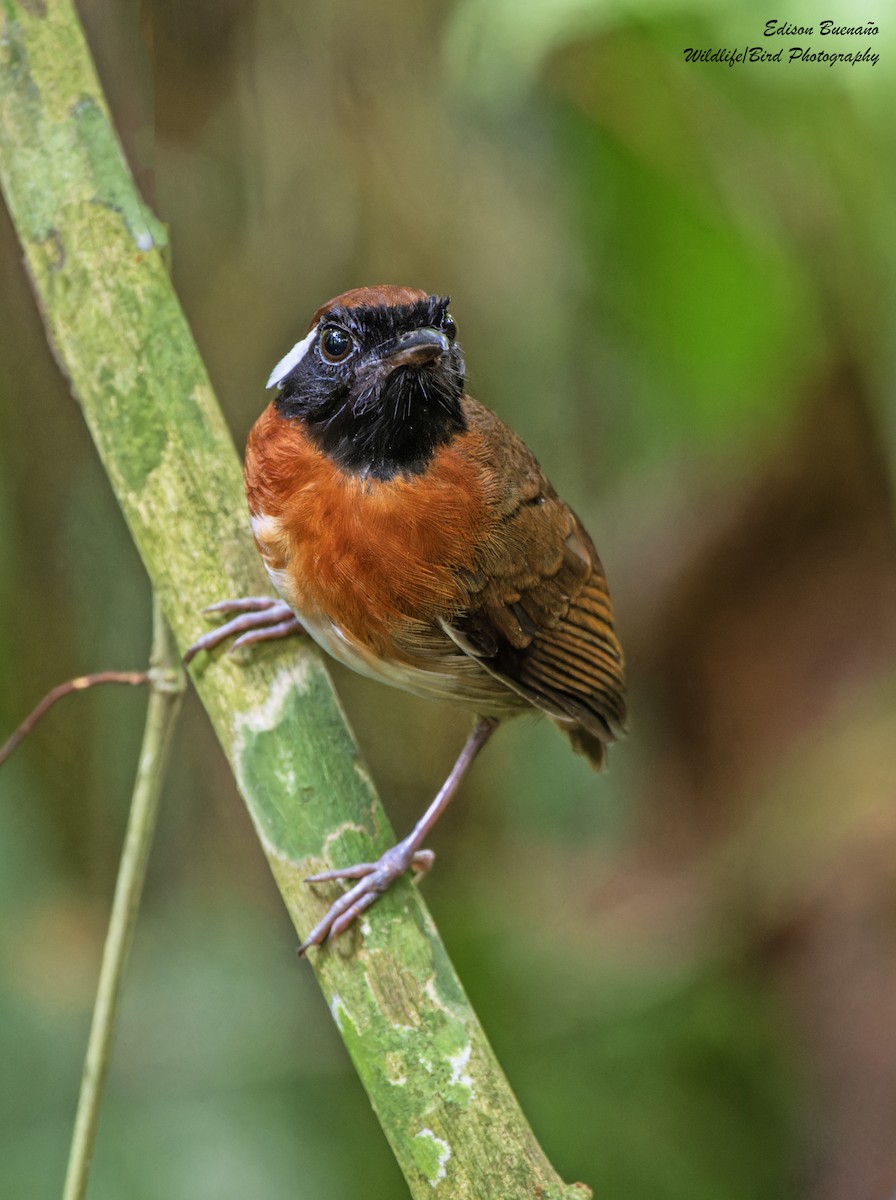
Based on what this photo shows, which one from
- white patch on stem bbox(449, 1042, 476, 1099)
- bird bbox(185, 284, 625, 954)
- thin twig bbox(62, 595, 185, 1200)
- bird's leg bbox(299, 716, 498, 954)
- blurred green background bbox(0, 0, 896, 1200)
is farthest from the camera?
blurred green background bbox(0, 0, 896, 1200)

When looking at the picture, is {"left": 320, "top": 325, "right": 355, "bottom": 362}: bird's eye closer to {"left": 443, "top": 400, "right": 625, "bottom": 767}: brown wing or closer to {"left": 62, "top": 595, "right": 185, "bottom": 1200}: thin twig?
{"left": 443, "top": 400, "right": 625, "bottom": 767}: brown wing

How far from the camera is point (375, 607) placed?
2.01 m

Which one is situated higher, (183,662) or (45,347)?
(45,347)

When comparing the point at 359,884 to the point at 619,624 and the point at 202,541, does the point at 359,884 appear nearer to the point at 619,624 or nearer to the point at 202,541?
the point at 202,541

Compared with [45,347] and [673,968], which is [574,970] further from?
[45,347]

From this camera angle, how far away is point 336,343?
2.00m

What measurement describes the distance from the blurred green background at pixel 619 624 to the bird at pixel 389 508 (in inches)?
32.8

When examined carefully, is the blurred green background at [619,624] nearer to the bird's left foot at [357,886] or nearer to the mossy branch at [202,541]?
the mossy branch at [202,541]

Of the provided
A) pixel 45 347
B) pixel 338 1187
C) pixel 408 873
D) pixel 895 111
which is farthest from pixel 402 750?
pixel 895 111

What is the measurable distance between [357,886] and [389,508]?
615 millimetres

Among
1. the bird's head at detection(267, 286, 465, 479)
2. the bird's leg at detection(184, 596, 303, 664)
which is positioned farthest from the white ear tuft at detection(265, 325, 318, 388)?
the bird's leg at detection(184, 596, 303, 664)

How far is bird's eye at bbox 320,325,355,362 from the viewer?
199cm

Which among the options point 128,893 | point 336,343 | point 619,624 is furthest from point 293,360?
point 619,624

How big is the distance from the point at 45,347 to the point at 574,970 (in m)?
2.01
